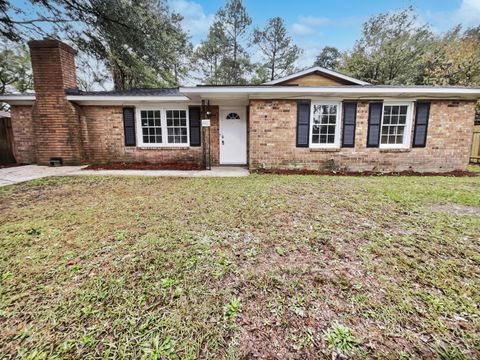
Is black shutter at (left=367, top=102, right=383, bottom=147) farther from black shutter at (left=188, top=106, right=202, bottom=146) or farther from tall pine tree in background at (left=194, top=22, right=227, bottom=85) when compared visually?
tall pine tree in background at (left=194, top=22, right=227, bottom=85)

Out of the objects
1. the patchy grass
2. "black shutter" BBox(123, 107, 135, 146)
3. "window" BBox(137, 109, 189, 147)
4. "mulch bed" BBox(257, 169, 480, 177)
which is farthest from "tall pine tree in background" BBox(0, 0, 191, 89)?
the patchy grass

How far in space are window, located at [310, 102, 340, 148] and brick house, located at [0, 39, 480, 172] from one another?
0.11 ft

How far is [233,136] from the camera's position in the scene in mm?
8578

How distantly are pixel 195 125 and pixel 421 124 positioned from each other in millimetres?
7894

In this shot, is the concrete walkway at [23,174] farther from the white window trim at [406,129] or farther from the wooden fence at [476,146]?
the wooden fence at [476,146]

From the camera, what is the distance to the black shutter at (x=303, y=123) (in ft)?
24.0

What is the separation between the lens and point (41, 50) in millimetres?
7609

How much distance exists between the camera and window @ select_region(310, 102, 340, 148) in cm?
746

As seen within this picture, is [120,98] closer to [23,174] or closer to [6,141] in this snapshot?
[23,174]

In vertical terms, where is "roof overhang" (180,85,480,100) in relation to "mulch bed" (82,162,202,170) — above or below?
above

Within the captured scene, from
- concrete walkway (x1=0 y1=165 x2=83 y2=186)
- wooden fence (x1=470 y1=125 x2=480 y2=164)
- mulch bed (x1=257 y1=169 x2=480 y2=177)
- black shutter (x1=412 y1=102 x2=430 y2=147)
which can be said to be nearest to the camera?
concrete walkway (x1=0 y1=165 x2=83 y2=186)

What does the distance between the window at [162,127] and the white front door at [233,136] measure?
1.43 meters

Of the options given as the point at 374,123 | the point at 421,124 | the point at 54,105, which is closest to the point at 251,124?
the point at 374,123

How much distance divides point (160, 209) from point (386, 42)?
22.6 m
